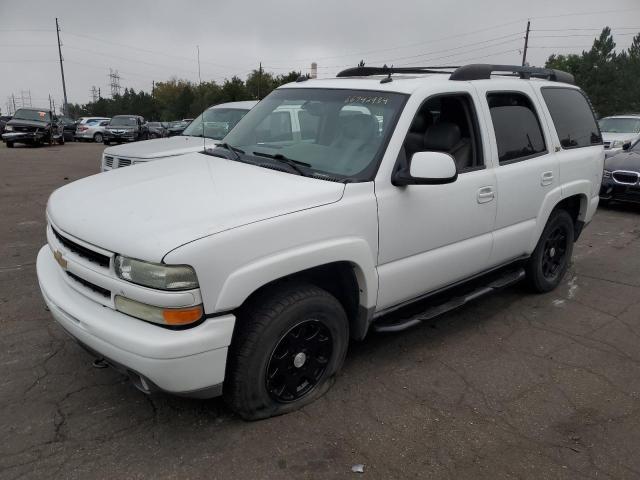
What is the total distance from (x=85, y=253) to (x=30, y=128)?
2225cm

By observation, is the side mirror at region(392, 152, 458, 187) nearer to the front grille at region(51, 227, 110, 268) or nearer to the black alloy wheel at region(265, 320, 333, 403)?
the black alloy wheel at region(265, 320, 333, 403)

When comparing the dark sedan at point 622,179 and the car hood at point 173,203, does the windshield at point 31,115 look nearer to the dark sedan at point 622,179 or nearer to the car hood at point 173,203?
the dark sedan at point 622,179

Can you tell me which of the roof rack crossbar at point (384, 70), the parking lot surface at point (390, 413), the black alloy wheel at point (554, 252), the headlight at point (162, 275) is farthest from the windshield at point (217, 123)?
the headlight at point (162, 275)

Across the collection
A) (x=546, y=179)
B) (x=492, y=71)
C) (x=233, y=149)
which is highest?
(x=492, y=71)

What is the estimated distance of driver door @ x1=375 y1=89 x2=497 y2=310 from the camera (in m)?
3.13

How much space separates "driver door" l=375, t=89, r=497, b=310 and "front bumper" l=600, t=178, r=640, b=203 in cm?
644

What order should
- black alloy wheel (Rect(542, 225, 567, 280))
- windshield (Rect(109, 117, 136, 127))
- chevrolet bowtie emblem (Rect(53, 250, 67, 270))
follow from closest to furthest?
chevrolet bowtie emblem (Rect(53, 250, 67, 270)) < black alloy wheel (Rect(542, 225, 567, 280)) < windshield (Rect(109, 117, 136, 127))

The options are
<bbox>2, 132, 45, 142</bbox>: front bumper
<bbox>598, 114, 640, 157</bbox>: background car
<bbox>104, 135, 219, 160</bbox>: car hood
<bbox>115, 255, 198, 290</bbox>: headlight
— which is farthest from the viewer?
<bbox>2, 132, 45, 142</bbox>: front bumper

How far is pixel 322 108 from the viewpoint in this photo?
11.9ft

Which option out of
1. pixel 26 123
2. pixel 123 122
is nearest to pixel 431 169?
pixel 26 123

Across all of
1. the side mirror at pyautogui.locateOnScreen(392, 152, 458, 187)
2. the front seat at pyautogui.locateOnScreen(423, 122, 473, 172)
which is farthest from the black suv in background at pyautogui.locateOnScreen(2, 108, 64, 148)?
the side mirror at pyautogui.locateOnScreen(392, 152, 458, 187)

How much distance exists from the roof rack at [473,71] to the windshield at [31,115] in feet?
71.5

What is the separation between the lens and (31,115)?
22.2 m

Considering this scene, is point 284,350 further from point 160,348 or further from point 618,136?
point 618,136
